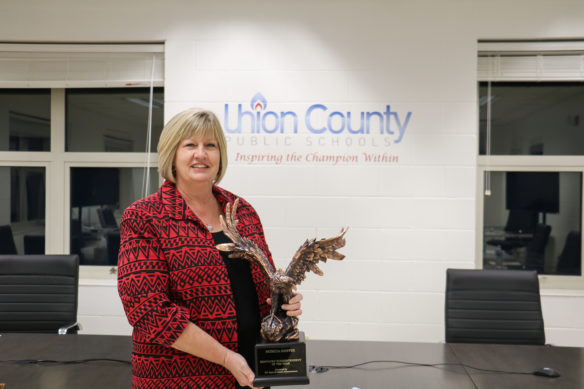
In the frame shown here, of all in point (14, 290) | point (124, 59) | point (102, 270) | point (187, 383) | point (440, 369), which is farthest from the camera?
point (102, 270)

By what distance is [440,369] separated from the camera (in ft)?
6.13

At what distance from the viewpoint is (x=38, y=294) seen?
8.46ft

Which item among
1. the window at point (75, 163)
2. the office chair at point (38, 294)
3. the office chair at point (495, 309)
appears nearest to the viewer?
the office chair at point (495, 309)

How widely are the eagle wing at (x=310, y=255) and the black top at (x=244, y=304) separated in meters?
0.12

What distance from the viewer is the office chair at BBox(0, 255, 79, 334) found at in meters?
2.57

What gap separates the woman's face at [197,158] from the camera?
1333mm

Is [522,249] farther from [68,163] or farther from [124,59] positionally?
[68,163]

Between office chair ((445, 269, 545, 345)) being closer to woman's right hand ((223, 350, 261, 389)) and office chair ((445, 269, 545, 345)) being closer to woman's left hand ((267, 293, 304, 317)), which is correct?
woman's left hand ((267, 293, 304, 317))

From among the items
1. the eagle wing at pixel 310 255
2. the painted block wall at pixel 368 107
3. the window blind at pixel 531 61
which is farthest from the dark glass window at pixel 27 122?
the window blind at pixel 531 61

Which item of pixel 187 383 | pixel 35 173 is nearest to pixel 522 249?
pixel 187 383

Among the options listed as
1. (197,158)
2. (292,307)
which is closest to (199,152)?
(197,158)

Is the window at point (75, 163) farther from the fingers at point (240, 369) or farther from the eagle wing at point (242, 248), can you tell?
the fingers at point (240, 369)

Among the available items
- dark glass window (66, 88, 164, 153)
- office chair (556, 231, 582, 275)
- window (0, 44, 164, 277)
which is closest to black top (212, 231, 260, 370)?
window (0, 44, 164, 277)

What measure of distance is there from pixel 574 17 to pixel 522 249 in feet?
5.29
